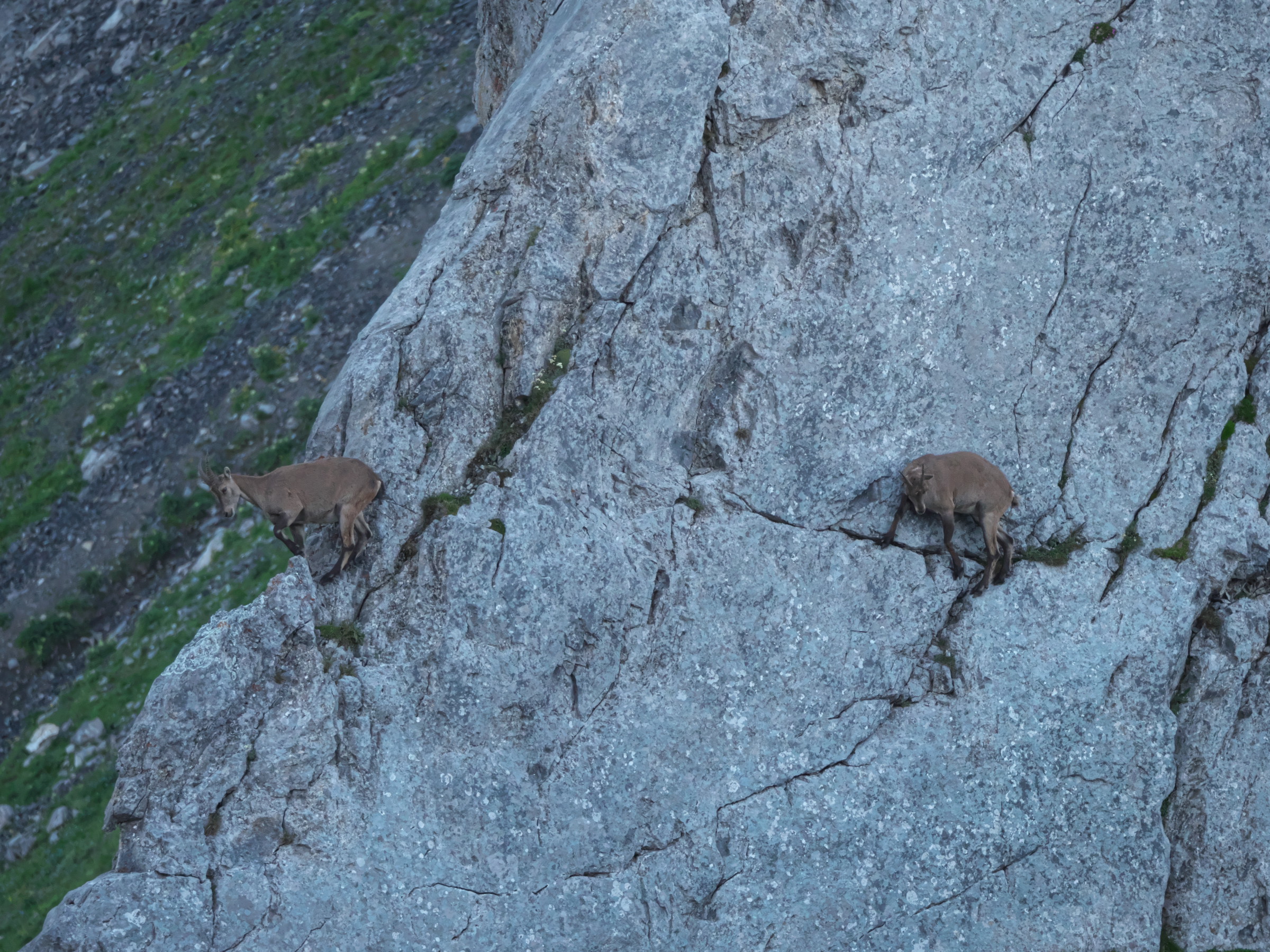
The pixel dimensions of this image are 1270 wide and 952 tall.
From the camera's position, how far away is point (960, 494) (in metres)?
11.0

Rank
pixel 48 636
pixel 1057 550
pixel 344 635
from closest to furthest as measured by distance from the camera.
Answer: pixel 344 635 < pixel 1057 550 < pixel 48 636

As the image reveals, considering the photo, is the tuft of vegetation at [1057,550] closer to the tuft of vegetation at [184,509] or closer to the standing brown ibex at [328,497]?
the standing brown ibex at [328,497]

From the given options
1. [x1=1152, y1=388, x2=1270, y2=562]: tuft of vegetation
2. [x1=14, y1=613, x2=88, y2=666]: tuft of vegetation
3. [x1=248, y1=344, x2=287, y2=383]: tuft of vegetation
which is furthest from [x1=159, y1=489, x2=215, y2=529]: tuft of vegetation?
[x1=1152, y1=388, x2=1270, y2=562]: tuft of vegetation

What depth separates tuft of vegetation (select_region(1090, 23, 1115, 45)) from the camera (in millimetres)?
12195

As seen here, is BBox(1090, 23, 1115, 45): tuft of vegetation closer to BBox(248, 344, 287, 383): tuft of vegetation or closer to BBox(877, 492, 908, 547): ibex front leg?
BBox(877, 492, 908, 547): ibex front leg

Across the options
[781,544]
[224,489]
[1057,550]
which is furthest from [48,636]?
[1057,550]

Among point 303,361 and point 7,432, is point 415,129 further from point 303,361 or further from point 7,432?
point 7,432

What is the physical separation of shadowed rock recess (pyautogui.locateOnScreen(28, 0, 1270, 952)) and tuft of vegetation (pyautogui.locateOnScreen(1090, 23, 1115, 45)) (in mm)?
114

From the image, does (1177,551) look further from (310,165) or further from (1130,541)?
(310,165)

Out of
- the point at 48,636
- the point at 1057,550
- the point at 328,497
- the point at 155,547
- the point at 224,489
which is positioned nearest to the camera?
the point at 328,497

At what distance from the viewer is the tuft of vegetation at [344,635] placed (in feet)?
35.9

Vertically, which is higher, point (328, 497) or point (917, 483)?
point (328, 497)

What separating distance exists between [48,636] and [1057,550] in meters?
18.1

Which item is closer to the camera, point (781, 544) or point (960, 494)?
point (960, 494)
